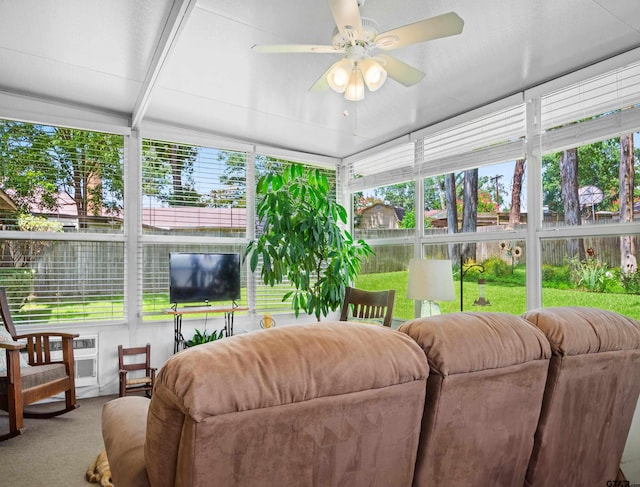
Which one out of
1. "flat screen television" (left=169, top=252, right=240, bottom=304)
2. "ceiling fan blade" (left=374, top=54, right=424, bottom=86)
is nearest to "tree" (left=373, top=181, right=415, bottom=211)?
"flat screen television" (left=169, top=252, right=240, bottom=304)

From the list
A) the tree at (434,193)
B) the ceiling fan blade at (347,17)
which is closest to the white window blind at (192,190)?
the tree at (434,193)

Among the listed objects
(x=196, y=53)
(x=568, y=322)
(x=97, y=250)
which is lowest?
(x=568, y=322)

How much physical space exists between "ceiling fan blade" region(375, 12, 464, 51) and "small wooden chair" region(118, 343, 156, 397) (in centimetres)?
309

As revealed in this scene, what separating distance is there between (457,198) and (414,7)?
2.06m

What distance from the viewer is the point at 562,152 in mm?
3264

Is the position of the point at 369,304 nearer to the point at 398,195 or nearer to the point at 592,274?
the point at 398,195

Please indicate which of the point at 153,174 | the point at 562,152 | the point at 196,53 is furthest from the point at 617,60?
the point at 153,174

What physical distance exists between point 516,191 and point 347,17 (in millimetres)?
2234

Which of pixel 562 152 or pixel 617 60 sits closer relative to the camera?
pixel 617 60

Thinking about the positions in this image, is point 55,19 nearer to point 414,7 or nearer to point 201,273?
point 414,7

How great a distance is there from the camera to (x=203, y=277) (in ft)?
14.4

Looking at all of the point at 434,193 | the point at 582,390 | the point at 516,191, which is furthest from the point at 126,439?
the point at 434,193

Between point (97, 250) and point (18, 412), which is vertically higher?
point (97, 250)

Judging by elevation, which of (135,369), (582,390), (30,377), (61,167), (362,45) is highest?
(362,45)
